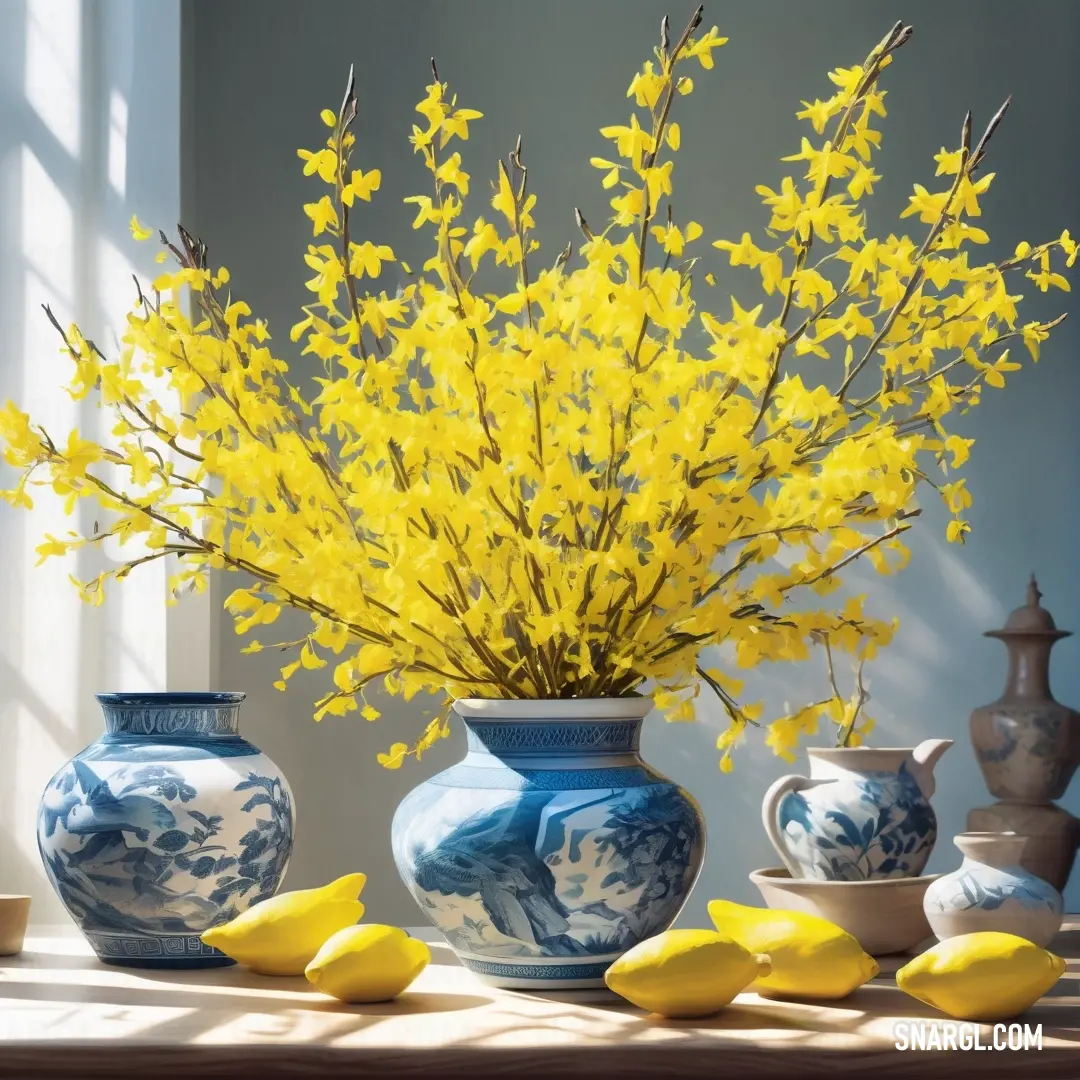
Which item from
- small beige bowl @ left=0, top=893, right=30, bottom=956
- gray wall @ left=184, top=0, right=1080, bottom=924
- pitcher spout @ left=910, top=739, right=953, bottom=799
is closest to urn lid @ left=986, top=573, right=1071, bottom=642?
gray wall @ left=184, top=0, right=1080, bottom=924

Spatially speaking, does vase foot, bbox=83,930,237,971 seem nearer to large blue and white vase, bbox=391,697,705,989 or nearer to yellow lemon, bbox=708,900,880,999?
large blue and white vase, bbox=391,697,705,989

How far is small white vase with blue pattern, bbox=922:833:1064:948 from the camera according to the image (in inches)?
43.5

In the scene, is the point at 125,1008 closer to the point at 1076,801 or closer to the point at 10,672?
the point at 10,672

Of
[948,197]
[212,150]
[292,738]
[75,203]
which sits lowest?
[292,738]

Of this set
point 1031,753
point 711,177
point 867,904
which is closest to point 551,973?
point 867,904

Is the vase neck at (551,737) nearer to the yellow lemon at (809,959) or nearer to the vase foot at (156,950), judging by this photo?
the yellow lemon at (809,959)

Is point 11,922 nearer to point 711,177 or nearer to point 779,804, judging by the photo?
point 779,804

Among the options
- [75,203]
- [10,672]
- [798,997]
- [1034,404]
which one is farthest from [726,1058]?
[1034,404]

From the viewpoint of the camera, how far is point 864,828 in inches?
50.6

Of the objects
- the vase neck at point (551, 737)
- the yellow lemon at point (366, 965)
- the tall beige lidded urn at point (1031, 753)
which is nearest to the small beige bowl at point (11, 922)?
the yellow lemon at point (366, 965)

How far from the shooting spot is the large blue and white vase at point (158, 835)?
1.14 m

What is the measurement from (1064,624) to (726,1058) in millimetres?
1295

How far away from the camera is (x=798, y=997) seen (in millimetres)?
1050

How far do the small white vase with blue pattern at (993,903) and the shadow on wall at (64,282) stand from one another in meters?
0.93
